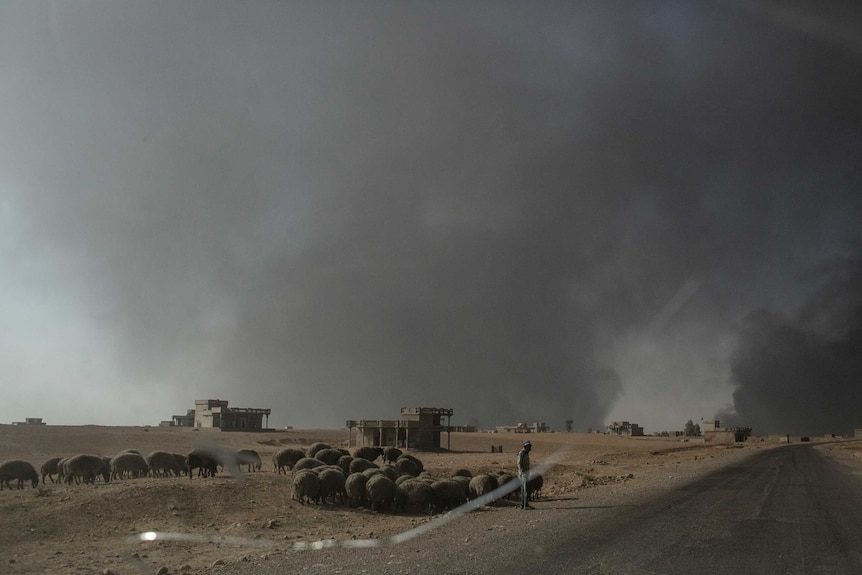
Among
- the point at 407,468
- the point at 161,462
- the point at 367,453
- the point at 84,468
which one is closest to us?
the point at 84,468

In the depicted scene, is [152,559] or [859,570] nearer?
[859,570]

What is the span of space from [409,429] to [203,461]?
3617 cm

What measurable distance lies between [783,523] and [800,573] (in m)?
6.60

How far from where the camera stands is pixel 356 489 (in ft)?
74.7

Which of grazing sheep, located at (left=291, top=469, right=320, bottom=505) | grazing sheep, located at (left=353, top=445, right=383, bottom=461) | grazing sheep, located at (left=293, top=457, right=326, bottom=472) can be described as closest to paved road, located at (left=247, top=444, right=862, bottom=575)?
grazing sheep, located at (left=291, top=469, right=320, bottom=505)

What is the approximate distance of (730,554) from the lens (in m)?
12.9

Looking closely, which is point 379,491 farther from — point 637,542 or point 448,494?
point 637,542

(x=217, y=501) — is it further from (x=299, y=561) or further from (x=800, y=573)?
(x=800, y=573)

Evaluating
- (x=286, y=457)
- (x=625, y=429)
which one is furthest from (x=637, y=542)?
(x=625, y=429)

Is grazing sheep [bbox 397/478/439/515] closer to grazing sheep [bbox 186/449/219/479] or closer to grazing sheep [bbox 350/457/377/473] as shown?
grazing sheep [bbox 350/457/377/473]

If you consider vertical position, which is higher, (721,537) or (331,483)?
(331,483)

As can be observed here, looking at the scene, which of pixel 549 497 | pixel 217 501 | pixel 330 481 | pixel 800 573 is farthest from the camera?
pixel 549 497

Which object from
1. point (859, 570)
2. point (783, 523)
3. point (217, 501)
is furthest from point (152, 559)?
point (783, 523)

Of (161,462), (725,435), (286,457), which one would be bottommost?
(725,435)
